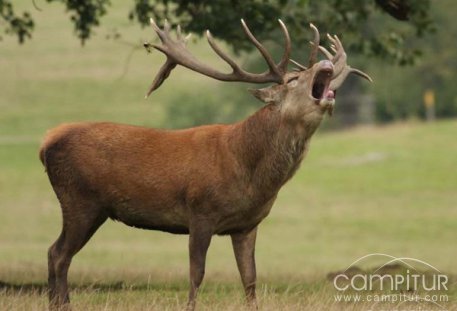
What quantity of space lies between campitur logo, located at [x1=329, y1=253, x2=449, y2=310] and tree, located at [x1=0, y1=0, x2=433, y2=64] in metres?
2.98

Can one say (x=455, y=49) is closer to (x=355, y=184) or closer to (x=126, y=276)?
(x=355, y=184)

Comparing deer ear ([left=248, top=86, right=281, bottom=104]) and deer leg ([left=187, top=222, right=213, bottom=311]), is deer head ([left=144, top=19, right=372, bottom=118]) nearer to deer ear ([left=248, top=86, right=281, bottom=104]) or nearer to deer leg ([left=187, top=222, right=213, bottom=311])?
deer ear ([left=248, top=86, right=281, bottom=104])

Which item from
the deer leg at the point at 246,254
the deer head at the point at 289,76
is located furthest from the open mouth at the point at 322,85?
the deer leg at the point at 246,254

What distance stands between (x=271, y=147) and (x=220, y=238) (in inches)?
1011

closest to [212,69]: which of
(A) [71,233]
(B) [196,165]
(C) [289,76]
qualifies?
(C) [289,76]

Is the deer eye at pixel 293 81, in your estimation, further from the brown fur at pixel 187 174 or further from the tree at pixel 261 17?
the tree at pixel 261 17

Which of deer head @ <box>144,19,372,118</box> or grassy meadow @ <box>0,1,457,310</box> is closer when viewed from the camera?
deer head @ <box>144,19,372,118</box>

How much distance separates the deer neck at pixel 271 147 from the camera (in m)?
9.73

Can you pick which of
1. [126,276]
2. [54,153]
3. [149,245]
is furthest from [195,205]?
[149,245]

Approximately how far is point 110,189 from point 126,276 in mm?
3810

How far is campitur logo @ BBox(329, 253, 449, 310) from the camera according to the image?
10406 millimetres

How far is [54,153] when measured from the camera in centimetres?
1027

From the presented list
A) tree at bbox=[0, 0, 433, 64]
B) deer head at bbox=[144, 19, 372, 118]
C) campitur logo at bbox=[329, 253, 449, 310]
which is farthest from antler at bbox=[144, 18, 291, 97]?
tree at bbox=[0, 0, 433, 64]

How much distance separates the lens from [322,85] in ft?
31.7
